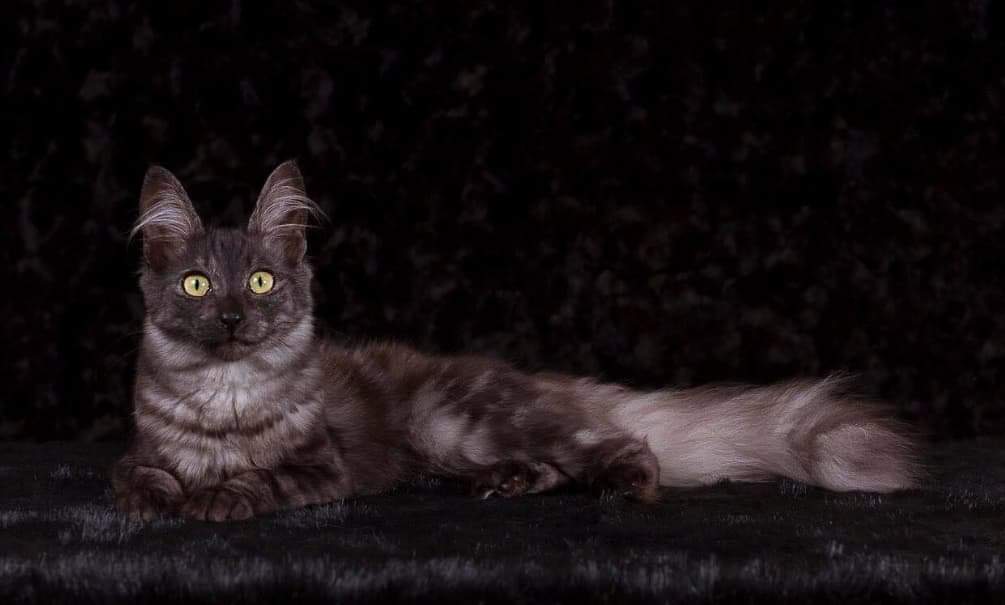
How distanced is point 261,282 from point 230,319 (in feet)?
0.66

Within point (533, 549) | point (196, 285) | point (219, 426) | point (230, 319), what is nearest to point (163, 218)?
point (196, 285)

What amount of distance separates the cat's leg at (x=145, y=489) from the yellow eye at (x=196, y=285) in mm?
484

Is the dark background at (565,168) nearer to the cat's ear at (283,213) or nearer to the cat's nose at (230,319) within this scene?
the cat's ear at (283,213)

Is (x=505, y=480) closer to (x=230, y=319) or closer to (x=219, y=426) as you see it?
(x=219, y=426)

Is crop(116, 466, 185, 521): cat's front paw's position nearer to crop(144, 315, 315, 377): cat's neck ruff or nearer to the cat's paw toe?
crop(144, 315, 315, 377): cat's neck ruff

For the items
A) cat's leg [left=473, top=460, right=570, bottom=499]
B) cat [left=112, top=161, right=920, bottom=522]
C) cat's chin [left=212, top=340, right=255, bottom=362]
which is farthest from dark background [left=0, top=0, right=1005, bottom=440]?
cat's chin [left=212, top=340, right=255, bottom=362]

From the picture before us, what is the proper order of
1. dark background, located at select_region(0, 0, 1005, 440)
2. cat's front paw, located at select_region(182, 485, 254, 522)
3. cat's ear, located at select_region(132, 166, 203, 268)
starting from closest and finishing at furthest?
1. cat's front paw, located at select_region(182, 485, 254, 522)
2. cat's ear, located at select_region(132, 166, 203, 268)
3. dark background, located at select_region(0, 0, 1005, 440)

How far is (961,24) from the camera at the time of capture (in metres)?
4.48

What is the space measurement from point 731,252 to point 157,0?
93.7 inches

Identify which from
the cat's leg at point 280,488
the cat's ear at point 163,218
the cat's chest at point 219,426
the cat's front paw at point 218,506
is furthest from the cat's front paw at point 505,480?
the cat's ear at point 163,218

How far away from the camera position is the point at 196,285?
3.18m

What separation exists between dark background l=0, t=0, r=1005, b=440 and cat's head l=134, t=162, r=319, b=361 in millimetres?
1049

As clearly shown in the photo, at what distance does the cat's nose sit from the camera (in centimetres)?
307

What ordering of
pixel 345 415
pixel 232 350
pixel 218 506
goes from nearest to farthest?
1. pixel 218 506
2. pixel 232 350
3. pixel 345 415
